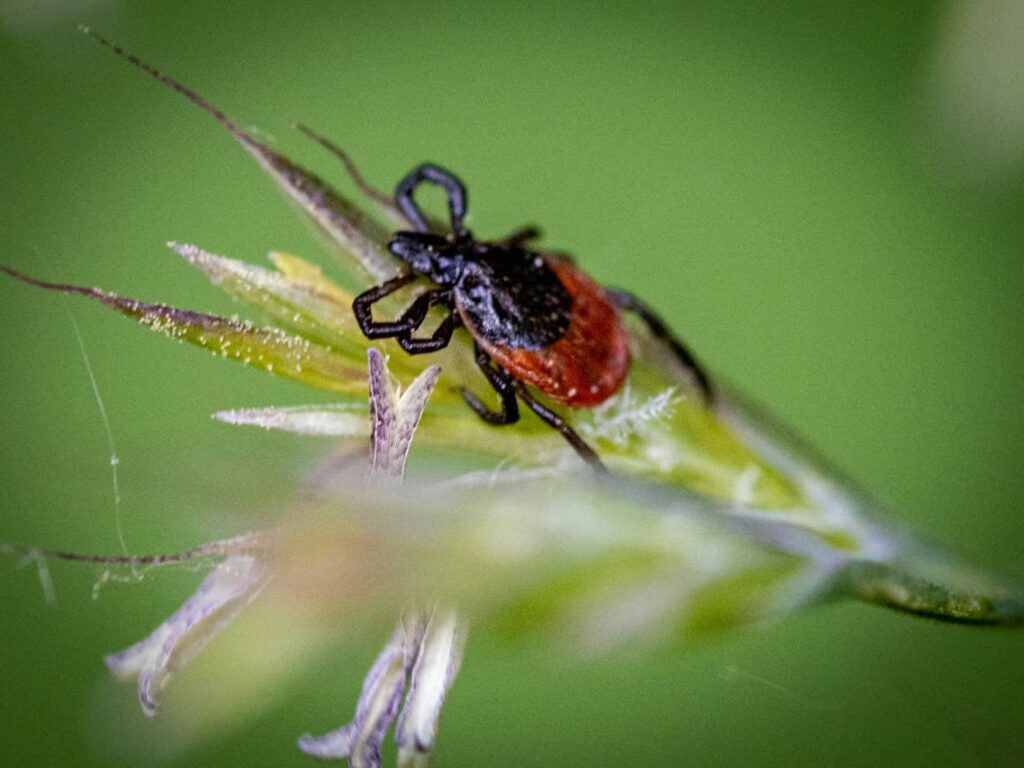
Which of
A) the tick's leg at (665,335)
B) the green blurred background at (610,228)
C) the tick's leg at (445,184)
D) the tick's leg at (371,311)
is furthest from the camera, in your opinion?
the green blurred background at (610,228)

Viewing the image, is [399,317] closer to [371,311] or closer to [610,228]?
[371,311]

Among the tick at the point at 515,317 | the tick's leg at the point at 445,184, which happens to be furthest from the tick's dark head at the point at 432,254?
the tick's leg at the point at 445,184

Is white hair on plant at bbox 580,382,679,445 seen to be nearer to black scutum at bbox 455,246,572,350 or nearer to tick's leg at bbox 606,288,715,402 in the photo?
tick's leg at bbox 606,288,715,402

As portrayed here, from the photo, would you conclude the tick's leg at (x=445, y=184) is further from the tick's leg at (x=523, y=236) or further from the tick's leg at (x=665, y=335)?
the tick's leg at (x=665, y=335)

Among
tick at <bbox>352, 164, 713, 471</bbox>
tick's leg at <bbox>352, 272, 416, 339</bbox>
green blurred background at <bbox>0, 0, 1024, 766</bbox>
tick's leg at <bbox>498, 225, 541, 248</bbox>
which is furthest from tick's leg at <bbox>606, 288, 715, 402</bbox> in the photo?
green blurred background at <bbox>0, 0, 1024, 766</bbox>

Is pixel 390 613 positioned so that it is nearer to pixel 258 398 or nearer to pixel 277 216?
pixel 258 398

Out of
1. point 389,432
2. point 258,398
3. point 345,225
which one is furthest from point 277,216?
point 389,432

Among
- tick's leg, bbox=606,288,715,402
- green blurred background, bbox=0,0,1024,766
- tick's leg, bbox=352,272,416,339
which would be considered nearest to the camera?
tick's leg, bbox=352,272,416,339
